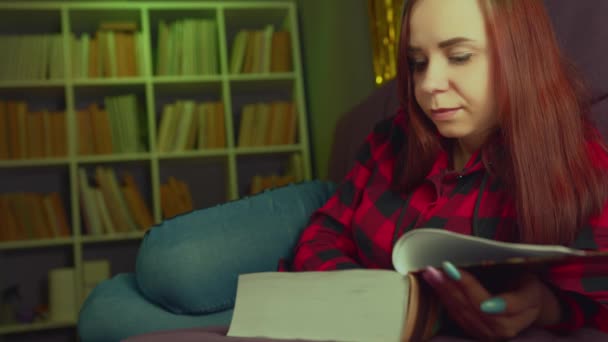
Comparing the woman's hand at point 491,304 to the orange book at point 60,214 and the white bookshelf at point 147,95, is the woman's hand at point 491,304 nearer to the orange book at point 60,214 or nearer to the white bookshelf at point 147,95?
the white bookshelf at point 147,95

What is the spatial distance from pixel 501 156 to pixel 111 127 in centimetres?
249

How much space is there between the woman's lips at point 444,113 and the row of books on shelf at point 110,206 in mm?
2311

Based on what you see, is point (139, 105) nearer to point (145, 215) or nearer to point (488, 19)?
point (145, 215)

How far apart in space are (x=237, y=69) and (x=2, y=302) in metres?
1.56

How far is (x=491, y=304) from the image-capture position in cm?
54

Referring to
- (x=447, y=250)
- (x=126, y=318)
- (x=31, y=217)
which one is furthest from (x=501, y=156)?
(x=31, y=217)

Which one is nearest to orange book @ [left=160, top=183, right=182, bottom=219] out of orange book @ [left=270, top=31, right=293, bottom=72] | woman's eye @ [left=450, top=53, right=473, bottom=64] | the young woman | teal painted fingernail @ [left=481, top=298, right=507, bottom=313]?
orange book @ [left=270, top=31, right=293, bottom=72]

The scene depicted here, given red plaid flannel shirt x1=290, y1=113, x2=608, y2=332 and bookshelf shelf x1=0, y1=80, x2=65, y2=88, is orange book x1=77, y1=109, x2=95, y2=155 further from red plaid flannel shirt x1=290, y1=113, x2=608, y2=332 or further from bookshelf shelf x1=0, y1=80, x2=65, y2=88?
red plaid flannel shirt x1=290, y1=113, x2=608, y2=332

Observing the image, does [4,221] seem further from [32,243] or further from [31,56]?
[31,56]

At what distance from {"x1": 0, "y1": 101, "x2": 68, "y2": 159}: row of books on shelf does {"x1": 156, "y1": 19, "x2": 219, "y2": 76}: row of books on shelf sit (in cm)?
55

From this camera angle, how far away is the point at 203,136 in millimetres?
3080

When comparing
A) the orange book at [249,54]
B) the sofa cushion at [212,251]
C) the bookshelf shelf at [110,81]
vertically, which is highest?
the orange book at [249,54]

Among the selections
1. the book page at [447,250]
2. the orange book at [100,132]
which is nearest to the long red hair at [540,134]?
the book page at [447,250]

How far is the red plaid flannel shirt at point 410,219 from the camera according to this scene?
2.27 feet
